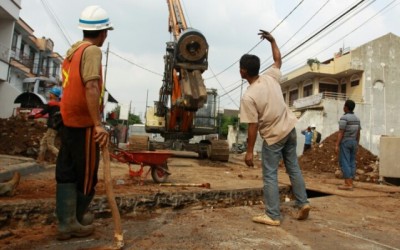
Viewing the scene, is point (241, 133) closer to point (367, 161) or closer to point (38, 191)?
point (367, 161)

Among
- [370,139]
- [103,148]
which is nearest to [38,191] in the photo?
[103,148]

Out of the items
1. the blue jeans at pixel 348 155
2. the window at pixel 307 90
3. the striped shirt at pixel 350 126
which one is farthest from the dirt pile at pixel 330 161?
the window at pixel 307 90

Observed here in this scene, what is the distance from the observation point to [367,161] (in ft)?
43.8

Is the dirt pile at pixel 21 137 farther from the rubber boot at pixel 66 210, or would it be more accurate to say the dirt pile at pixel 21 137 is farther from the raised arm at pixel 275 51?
the raised arm at pixel 275 51

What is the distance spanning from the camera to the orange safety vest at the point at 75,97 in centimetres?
283

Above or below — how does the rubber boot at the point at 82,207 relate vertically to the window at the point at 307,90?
below

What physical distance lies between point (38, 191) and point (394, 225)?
164 inches

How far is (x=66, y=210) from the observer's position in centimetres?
282

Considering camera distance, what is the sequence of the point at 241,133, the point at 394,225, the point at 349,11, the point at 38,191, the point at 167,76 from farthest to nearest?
the point at 241,133, the point at 167,76, the point at 349,11, the point at 38,191, the point at 394,225

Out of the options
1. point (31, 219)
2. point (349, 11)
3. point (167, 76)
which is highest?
point (349, 11)

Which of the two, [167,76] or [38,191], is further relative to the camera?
[167,76]

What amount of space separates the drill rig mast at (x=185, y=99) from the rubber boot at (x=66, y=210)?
8.19 meters

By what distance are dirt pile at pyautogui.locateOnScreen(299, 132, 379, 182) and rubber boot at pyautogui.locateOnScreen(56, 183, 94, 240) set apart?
9.78 meters

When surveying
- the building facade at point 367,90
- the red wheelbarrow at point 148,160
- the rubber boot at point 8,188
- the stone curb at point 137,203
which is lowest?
the stone curb at point 137,203
